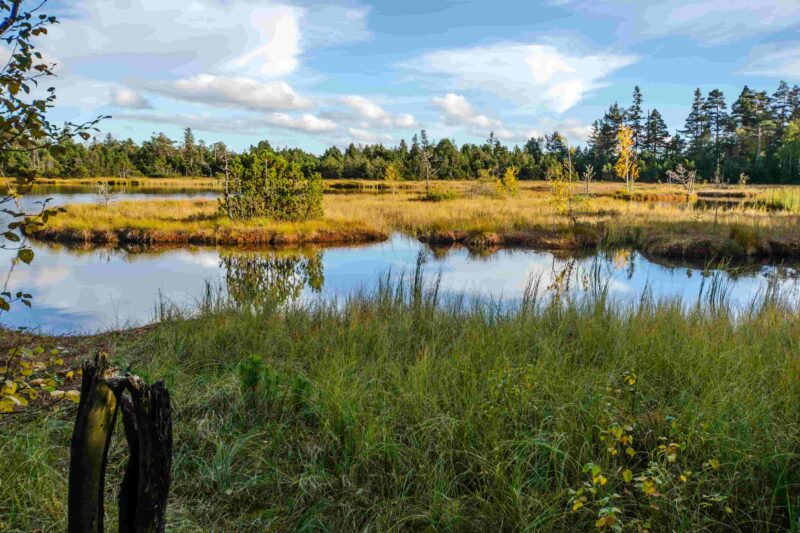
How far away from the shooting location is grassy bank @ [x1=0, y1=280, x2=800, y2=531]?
8.86 ft

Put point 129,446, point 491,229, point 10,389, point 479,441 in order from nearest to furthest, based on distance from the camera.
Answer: point 129,446 → point 10,389 → point 479,441 → point 491,229

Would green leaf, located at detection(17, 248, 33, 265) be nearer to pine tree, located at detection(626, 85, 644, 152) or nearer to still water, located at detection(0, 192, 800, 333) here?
still water, located at detection(0, 192, 800, 333)

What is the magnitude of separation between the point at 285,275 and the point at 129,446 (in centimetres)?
1192

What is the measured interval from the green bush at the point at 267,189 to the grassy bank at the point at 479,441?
56.7 ft

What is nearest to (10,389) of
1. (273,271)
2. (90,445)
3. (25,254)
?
(25,254)

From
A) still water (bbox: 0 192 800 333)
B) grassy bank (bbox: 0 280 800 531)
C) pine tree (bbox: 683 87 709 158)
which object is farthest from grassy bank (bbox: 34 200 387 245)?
pine tree (bbox: 683 87 709 158)

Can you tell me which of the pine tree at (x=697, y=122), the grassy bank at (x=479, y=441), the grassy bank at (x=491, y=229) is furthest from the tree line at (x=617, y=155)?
the grassy bank at (x=479, y=441)

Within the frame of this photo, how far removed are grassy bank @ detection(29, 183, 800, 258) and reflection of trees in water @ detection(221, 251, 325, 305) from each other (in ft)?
9.41

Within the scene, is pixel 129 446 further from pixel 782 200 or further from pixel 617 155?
pixel 617 155

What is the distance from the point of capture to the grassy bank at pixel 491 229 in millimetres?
17484

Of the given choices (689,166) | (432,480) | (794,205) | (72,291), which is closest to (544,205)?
(794,205)

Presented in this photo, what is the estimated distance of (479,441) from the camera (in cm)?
316

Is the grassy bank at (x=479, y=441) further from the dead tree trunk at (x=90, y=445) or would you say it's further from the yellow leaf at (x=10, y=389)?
the dead tree trunk at (x=90, y=445)

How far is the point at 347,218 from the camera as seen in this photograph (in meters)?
23.4
